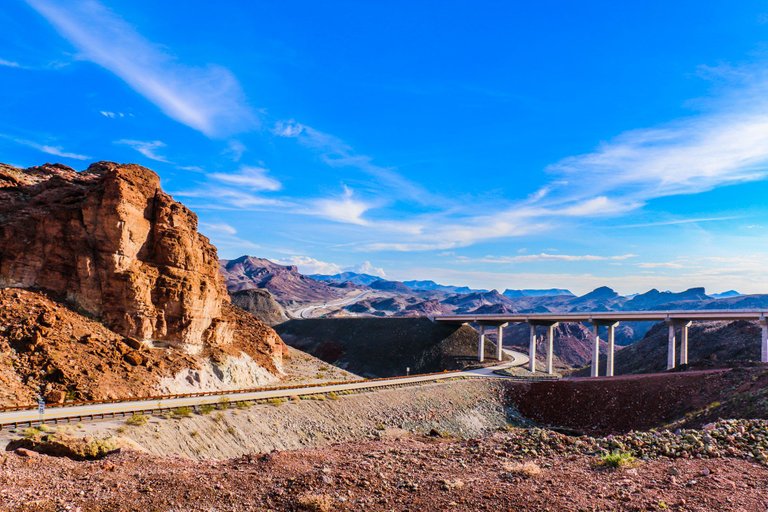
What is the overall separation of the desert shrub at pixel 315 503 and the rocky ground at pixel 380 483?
0.10 feet

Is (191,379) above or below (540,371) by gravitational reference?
above

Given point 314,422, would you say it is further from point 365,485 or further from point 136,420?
point 365,485

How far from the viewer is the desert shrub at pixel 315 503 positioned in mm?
12703

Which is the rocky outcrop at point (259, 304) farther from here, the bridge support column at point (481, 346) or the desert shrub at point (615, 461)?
the desert shrub at point (615, 461)

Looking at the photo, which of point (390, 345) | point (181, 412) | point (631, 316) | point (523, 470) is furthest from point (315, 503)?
point (390, 345)

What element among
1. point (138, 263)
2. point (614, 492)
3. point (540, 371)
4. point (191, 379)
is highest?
point (138, 263)

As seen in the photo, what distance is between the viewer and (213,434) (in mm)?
27516

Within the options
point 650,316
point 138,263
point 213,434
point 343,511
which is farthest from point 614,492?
point 650,316

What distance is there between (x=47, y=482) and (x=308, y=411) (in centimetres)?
2309

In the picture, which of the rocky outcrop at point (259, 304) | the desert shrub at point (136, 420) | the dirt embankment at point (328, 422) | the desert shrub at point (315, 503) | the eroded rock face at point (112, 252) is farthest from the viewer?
the rocky outcrop at point (259, 304)

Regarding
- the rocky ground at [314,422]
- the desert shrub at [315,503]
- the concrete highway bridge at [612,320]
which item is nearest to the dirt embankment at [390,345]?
the concrete highway bridge at [612,320]

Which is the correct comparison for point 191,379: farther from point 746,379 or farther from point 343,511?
point 746,379

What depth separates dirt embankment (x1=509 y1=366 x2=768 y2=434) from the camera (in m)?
33.8

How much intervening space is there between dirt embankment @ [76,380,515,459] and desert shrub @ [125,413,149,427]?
0.36 meters
